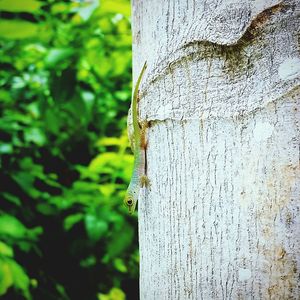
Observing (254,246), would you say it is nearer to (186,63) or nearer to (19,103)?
(186,63)

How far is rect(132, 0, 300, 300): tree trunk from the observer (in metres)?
0.56

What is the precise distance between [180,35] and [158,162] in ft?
0.75

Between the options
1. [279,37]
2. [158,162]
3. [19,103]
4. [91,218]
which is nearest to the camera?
[279,37]

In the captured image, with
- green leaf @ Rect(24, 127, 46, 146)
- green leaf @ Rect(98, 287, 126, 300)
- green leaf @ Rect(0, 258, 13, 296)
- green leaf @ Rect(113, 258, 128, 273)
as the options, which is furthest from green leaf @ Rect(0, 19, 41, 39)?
green leaf @ Rect(98, 287, 126, 300)

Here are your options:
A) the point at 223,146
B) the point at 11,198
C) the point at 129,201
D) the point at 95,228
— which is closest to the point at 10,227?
the point at 11,198

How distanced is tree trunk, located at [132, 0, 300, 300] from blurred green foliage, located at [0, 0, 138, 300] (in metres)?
1.02

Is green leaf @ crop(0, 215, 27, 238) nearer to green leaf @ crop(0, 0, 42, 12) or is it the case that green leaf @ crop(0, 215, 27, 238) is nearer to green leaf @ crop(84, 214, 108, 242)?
green leaf @ crop(84, 214, 108, 242)

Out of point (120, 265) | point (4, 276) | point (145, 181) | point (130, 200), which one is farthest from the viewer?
point (120, 265)

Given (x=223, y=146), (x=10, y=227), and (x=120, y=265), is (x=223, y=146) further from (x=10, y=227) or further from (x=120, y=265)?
(x=120, y=265)

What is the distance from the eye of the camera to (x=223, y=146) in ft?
2.00

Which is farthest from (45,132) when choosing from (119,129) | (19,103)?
(119,129)

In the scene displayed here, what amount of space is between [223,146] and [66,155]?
2571 millimetres

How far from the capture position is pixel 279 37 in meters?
0.55

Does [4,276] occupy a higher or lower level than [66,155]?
lower
